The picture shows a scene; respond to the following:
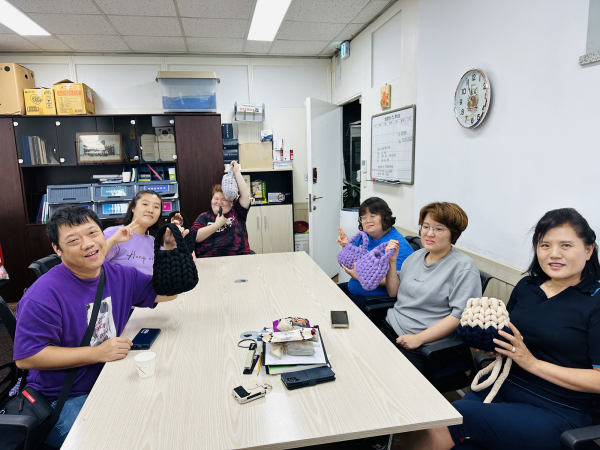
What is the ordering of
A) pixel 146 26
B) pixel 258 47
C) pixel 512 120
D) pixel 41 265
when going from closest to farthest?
pixel 41 265 < pixel 512 120 < pixel 146 26 < pixel 258 47

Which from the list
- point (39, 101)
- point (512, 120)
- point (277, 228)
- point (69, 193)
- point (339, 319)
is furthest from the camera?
point (277, 228)

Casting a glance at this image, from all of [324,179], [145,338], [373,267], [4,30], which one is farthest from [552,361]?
[4,30]

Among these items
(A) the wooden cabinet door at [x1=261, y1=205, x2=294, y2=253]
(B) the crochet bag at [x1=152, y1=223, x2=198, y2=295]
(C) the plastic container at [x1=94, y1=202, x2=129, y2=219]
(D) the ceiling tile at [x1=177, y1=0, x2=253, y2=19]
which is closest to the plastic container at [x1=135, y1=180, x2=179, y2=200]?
(C) the plastic container at [x1=94, y1=202, x2=129, y2=219]

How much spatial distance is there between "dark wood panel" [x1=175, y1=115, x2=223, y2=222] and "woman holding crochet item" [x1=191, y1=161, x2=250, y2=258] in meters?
1.27

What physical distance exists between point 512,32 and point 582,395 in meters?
1.70

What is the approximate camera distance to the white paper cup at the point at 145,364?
1170mm

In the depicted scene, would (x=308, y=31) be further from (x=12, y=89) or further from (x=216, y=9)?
(x=12, y=89)

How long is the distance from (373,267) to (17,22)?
12.4 feet

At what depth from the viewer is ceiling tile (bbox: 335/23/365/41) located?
12.1 ft

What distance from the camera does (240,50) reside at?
4.38 meters

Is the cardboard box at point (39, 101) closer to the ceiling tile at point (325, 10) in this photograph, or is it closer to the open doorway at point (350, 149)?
the ceiling tile at point (325, 10)

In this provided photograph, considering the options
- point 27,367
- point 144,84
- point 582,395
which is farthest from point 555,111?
point 144,84

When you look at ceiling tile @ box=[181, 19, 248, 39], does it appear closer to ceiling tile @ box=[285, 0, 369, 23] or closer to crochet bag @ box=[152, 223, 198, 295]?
ceiling tile @ box=[285, 0, 369, 23]

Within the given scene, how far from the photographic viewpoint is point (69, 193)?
4.03m
